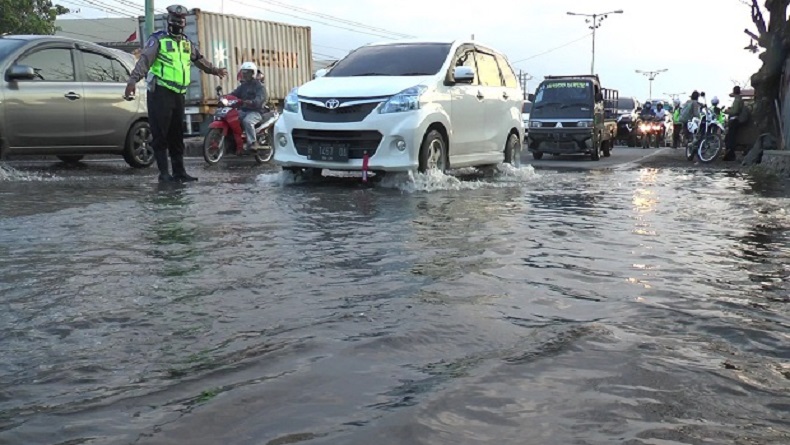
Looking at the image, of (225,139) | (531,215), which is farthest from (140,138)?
(531,215)

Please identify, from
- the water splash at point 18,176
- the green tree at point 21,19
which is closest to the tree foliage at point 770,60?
the water splash at point 18,176

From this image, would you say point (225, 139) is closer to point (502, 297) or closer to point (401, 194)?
point (401, 194)

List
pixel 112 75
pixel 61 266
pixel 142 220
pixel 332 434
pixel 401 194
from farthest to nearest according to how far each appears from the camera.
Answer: pixel 112 75 < pixel 401 194 < pixel 142 220 < pixel 61 266 < pixel 332 434

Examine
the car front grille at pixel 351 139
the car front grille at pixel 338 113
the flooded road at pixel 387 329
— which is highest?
the car front grille at pixel 338 113

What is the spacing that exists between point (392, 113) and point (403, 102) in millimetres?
171

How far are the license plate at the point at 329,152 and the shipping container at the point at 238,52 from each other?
11570 mm

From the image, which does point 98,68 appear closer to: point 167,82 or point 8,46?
point 8,46

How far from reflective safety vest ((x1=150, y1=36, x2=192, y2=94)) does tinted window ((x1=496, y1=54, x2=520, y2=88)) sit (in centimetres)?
423

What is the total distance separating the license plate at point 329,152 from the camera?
8.19 metres

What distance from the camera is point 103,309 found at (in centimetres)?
324

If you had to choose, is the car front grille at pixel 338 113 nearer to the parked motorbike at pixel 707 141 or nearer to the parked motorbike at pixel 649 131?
the parked motorbike at pixel 707 141

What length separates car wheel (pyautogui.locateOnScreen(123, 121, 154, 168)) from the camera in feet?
35.3

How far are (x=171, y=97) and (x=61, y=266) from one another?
16.0 ft

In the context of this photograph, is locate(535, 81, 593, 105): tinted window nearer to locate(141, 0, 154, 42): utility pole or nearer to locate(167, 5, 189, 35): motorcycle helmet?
locate(141, 0, 154, 42): utility pole
